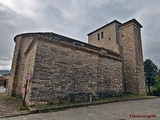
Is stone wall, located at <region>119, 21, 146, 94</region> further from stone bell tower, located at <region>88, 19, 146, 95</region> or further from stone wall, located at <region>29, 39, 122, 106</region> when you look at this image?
stone wall, located at <region>29, 39, 122, 106</region>

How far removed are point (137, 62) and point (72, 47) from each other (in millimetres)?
10033

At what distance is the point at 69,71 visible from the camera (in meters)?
7.92

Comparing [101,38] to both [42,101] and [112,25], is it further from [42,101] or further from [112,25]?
[42,101]

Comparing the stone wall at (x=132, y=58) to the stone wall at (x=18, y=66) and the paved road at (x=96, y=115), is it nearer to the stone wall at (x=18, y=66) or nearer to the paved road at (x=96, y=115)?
the paved road at (x=96, y=115)

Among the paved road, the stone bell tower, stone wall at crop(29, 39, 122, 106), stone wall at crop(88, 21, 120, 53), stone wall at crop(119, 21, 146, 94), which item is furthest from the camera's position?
stone wall at crop(88, 21, 120, 53)

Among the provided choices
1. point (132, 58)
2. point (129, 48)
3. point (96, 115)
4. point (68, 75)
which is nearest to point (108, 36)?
point (129, 48)

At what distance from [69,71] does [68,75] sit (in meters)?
0.27

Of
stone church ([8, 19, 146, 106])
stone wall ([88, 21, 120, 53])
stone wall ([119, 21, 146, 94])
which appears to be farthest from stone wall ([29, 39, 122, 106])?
stone wall ([88, 21, 120, 53])

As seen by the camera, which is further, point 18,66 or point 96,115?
point 18,66

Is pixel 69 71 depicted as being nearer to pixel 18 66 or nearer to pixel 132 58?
pixel 18 66

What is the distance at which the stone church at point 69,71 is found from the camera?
6844 millimetres

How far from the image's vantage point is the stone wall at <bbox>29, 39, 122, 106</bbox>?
674 centimetres

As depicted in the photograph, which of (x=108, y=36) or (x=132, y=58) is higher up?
(x=108, y=36)

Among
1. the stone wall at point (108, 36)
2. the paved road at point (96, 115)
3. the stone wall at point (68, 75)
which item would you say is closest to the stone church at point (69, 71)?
the stone wall at point (68, 75)
